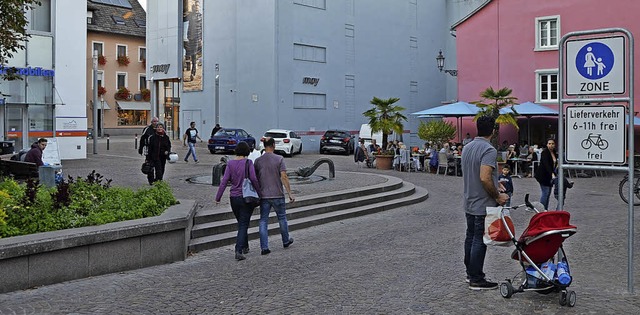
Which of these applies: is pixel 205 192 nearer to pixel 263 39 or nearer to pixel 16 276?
pixel 16 276

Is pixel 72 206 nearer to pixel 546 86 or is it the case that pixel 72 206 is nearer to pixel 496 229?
pixel 496 229

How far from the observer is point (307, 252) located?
389 inches

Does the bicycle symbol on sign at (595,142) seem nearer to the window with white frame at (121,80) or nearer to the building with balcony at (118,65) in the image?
the building with balcony at (118,65)

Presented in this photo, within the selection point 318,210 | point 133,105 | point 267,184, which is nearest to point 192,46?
point 133,105

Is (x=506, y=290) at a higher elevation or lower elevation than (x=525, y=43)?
lower

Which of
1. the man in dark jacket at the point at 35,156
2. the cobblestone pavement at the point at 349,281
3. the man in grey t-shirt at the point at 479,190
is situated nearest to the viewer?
the cobblestone pavement at the point at 349,281

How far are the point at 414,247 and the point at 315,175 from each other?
10.2 metres

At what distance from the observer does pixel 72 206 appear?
28.8 feet

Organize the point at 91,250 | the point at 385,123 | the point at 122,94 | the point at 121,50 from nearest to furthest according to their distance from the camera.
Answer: the point at 91,250, the point at 385,123, the point at 122,94, the point at 121,50

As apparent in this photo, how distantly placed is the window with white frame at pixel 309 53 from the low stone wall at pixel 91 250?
96.5 feet

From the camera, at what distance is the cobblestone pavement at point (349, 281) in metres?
6.62

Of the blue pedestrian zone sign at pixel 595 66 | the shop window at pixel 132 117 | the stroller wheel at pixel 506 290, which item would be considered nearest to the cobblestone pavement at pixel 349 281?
the stroller wheel at pixel 506 290

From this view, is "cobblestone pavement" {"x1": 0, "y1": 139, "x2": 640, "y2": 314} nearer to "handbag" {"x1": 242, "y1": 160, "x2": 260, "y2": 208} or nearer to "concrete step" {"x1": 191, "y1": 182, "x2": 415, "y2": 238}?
"concrete step" {"x1": 191, "y1": 182, "x2": 415, "y2": 238}

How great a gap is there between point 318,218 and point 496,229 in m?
6.53
